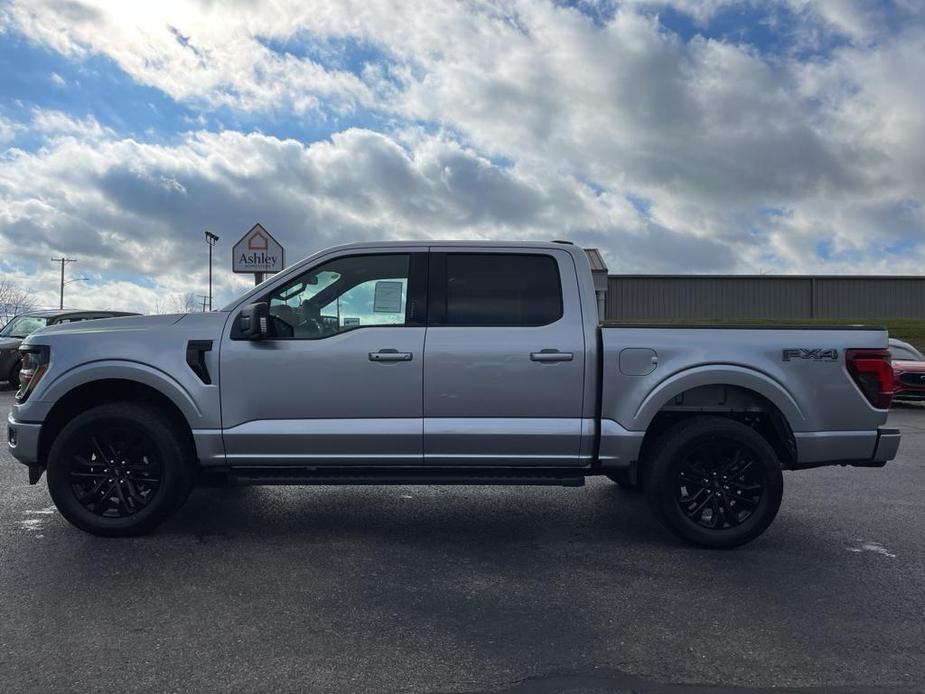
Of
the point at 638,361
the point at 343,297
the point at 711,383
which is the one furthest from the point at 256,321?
the point at 711,383

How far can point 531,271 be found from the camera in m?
5.00

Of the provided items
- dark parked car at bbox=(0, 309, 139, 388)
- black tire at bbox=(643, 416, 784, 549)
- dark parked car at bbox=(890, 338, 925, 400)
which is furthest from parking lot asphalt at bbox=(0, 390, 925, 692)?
dark parked car at bbox=(0, 309, 139, 388)

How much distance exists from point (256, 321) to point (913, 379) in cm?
1311

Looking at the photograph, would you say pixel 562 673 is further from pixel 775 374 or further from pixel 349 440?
pixel 775 374

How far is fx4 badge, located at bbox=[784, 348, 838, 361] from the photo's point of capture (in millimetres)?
4707

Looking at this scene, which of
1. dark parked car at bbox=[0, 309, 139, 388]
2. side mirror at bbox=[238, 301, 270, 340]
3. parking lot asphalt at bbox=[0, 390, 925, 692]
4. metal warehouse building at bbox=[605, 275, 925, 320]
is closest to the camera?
parking lot asphalt at bbox=[0, 390, 925, 692]

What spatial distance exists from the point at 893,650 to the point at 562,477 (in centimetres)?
206

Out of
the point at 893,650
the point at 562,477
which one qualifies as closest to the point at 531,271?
the point at 562,477

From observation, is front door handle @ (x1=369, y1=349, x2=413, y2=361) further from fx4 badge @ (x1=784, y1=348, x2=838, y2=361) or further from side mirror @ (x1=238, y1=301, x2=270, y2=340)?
fx4 badge @ (x1=784, y1=348, x2=838, y2=361)

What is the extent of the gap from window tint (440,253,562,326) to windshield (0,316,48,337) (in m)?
13.1

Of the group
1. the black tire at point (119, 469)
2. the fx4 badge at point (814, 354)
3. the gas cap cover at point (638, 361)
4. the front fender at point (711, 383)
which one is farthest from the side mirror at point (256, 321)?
the fx4 badge at point (814, 354)

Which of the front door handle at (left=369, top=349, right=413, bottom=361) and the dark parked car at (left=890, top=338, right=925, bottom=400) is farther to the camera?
the dark parked car at (left=890, top=338, right=925, bottom=400)

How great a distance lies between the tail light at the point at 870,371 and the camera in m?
4.70

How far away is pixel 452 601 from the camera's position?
3.89m
